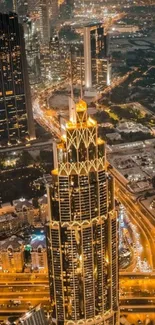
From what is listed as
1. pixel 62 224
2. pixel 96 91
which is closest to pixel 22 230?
pixel 62 224

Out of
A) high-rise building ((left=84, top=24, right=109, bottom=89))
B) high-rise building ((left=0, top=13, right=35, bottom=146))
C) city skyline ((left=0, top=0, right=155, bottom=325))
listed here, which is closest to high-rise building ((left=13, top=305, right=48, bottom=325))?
city skyline ((left=0, top=0, right=155, bottom=325))

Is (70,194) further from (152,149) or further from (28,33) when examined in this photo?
(28,33)

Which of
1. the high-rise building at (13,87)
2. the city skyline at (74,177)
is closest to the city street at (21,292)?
the city skyline at (74,177)

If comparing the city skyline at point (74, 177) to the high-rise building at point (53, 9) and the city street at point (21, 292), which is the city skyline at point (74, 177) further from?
the high-rise building at point (53, 9)

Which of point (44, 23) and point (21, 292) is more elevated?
point (44, 23)

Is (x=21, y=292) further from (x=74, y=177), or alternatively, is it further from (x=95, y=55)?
(x=95, y=55)

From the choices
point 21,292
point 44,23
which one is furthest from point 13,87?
point 44,23
